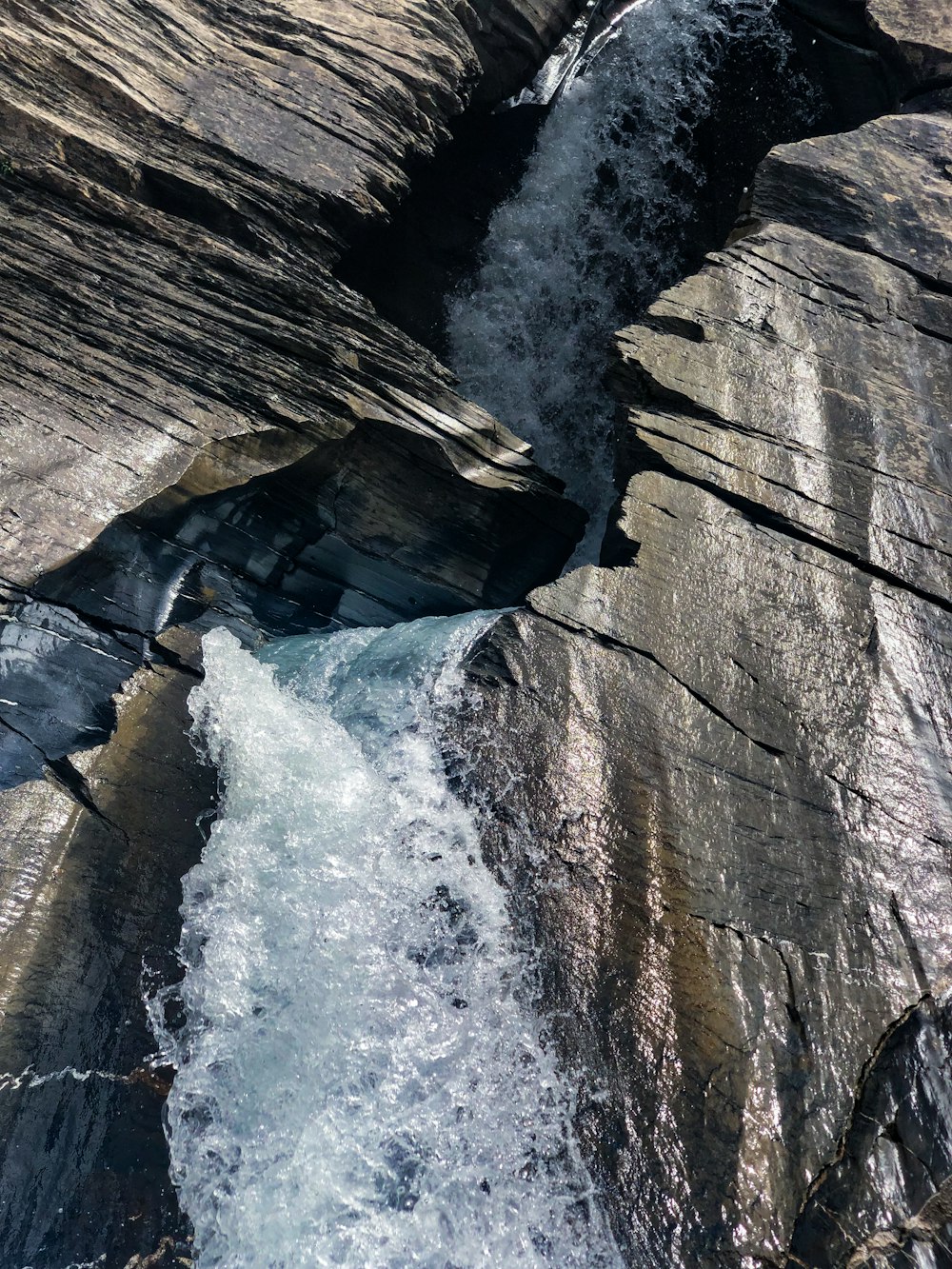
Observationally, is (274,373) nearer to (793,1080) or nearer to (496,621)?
(496,621)

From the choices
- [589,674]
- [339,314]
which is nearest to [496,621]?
[589,674]

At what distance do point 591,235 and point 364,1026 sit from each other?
6.45 m

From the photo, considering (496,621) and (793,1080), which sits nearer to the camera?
(793,1080)

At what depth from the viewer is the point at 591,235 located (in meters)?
7.64

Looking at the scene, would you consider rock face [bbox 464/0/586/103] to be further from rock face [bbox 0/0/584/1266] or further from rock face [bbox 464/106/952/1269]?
rock face [bbox 464/106/952/1269]

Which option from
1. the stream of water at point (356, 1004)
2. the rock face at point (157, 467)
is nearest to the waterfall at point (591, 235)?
the rock face at point (157, 467)

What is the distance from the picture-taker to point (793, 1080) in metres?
3.26

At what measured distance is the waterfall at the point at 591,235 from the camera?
23.0 ft

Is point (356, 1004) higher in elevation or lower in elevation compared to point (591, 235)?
lower

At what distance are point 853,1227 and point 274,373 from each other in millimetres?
4714

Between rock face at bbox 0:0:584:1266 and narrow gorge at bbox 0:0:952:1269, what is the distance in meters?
0.02

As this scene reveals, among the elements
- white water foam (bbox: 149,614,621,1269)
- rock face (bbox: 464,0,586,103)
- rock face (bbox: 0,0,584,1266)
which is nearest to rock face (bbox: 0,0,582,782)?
rock face (bbox: 0,0,584,1266)

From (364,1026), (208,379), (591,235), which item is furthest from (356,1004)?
(591,235)

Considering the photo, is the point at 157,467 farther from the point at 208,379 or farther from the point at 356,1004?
the point at 356,1004
